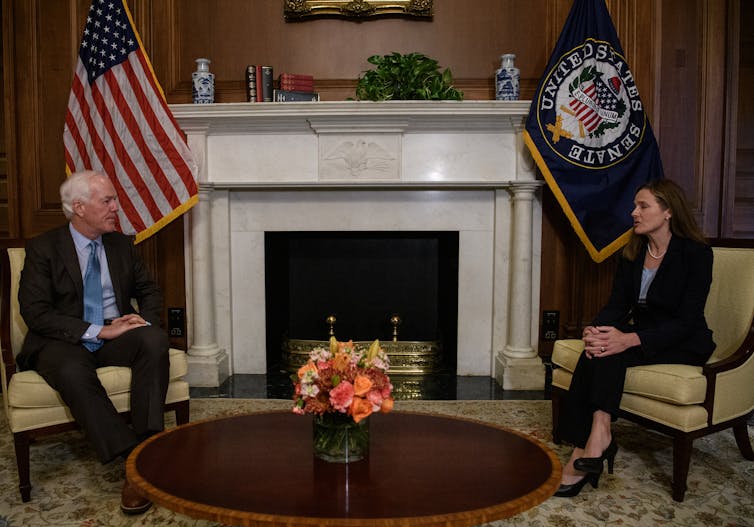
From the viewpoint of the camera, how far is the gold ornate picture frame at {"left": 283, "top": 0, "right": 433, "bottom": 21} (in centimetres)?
374

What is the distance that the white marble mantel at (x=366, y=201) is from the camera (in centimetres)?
362

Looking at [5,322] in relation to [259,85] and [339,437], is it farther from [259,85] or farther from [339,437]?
[259,85]

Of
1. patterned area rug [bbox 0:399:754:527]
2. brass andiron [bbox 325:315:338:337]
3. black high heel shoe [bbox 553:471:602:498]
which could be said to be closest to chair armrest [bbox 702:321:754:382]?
patterned area rug [bbox 0:399:754:527]

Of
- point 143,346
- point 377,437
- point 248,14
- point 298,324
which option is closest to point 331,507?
point 377,437

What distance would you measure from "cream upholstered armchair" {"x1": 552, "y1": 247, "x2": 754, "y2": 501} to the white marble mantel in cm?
117

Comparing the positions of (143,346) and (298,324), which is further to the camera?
(298,324)

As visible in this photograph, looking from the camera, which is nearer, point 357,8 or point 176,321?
point 357,8

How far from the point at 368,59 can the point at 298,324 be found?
1.87 meters

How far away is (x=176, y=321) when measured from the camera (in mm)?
3998

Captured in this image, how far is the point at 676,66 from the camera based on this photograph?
3680 millimetres

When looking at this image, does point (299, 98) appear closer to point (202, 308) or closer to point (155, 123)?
point (155, 123)

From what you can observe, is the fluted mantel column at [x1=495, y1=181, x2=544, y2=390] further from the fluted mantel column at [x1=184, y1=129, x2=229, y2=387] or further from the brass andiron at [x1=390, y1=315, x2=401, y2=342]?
the fluted mantel column at [x1=184, y1=129, x2=229, y2=387]

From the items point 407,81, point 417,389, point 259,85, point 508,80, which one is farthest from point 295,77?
point 417,389

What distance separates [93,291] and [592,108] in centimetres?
272
